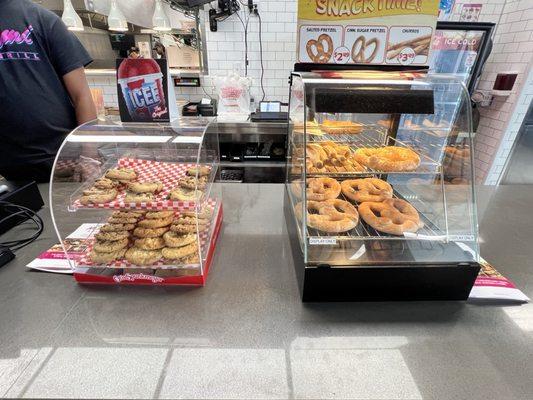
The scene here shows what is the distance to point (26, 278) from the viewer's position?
0.90 m

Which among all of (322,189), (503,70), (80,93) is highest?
(503,70)

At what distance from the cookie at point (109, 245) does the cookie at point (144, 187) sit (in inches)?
6.7

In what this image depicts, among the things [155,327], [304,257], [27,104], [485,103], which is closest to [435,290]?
[304,257]

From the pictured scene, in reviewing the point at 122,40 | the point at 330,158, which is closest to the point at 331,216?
the point at 330,158

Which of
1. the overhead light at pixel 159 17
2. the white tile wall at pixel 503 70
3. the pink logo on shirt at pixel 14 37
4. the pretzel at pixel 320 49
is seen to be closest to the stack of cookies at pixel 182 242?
the pretzel at pixel 320 49

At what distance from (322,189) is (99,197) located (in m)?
0.80

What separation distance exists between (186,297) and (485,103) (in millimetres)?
3949

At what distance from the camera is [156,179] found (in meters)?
1.01

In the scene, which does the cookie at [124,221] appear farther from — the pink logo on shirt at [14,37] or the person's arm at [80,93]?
the pink logo on shirt at [14,37]

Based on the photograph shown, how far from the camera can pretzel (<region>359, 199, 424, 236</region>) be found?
0.91 m

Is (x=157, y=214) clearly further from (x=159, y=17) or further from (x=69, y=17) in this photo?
(x=69, y=17)

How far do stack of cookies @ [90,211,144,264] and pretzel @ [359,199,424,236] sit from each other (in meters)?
0.81

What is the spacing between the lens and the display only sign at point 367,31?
92cm

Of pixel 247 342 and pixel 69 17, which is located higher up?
pixel 69 17
